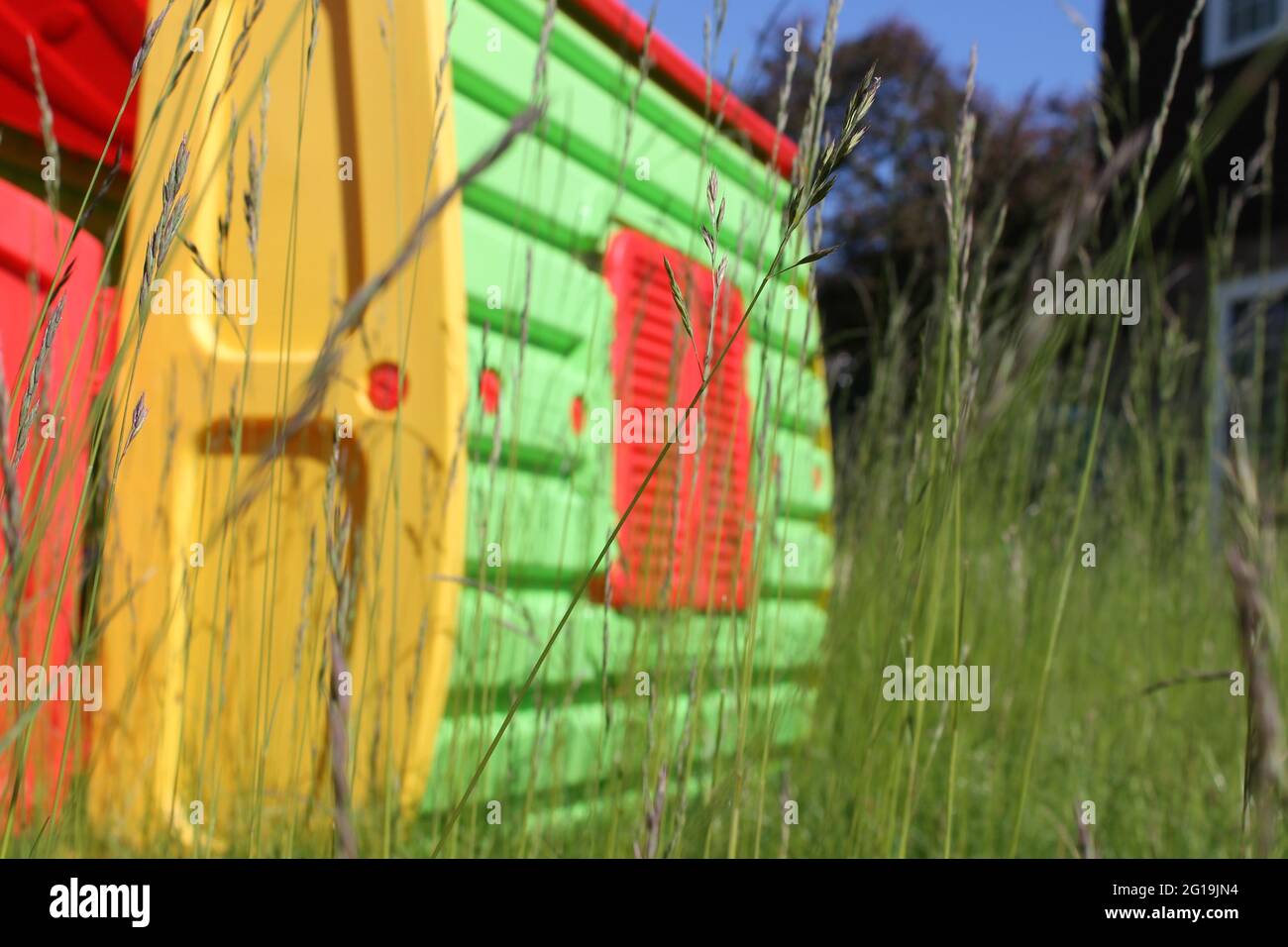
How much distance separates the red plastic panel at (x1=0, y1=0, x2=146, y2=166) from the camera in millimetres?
1753

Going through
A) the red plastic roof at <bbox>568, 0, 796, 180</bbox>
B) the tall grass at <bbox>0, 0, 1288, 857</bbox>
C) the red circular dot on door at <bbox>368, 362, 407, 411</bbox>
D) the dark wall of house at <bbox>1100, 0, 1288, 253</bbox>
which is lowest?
the tall grass at <bbox>0, 0, 1288, 857</bbox>

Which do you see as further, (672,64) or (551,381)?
(672,64)

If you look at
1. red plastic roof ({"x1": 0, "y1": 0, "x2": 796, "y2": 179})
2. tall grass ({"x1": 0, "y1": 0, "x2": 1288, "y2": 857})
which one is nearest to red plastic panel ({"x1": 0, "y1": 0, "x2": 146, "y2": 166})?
red plastic roof ({"x1": 0, "y1": 0, "x2": 796, "y2": 179})

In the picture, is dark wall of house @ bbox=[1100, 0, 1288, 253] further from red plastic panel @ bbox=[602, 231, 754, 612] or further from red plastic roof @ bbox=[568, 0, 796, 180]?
red plastic panel @ bbox=[602, 231, 754, 612]

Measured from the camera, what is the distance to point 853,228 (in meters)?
14.9

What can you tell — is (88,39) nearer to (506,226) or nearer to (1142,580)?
(506,226)

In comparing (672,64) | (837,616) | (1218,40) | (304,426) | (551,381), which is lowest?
(837,616)

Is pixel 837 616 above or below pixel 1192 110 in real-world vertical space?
below

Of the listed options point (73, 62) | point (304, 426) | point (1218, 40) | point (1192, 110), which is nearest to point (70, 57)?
point (73, 62)

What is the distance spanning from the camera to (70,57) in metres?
1.82

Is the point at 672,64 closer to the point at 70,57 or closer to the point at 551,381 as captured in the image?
the point at 551,381

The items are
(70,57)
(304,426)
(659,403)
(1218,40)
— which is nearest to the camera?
(304,426)
